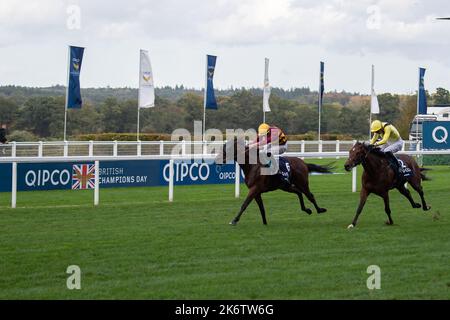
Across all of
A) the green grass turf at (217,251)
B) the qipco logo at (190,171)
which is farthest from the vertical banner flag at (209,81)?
the green grass turf at (217,251)

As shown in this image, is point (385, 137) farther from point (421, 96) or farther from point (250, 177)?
point (421, 96)

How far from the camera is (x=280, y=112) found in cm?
5822

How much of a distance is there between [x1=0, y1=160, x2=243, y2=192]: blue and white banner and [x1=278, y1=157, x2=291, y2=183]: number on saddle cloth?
672 centimetres

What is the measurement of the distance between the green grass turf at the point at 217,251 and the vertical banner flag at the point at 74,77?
30.8ft

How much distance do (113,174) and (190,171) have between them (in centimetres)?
221

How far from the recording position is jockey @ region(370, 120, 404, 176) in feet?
42.0

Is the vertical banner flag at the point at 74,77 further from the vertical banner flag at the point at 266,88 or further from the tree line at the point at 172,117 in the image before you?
the tree line at the point at 172,117

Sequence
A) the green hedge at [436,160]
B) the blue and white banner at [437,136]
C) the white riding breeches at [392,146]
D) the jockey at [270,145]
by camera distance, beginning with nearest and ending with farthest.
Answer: the jockey at [270,145] → the white riding breeches at [392,146] → the blue and white banner at [437,136] → the green hedge at [436,160]

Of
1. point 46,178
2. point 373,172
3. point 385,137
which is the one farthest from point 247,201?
point 46,178

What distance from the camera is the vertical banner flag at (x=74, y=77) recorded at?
24688 millimetres

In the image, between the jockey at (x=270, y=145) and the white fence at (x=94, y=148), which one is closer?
the jockey at (x=270, y=145)

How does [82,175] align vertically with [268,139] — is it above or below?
below

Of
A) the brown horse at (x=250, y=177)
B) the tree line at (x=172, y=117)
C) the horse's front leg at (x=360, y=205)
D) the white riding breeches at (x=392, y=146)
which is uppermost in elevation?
the tree line at (x=172, y=117)

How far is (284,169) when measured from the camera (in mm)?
12742
